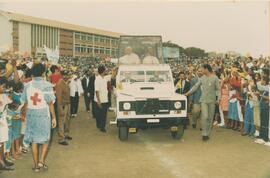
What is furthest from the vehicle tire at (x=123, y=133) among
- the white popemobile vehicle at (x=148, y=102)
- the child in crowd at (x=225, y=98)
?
the child in crowd at (x=225, y=98)

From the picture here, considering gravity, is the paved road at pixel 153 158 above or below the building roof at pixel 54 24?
below

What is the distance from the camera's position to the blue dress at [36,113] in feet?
28.0

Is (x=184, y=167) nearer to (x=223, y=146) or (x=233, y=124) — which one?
(x=223, y=146)

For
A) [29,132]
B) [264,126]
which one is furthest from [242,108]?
[29,132]

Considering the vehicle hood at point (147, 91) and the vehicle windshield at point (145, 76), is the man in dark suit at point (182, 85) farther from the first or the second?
the vehicle hood at point (147, 91)

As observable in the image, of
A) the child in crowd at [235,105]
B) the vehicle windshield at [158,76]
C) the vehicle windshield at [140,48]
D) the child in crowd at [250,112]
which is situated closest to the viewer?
the child in crowd at [250,112]

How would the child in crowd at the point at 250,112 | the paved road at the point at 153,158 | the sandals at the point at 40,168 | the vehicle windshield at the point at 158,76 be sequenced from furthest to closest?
the vehicle windshield at the point at 158,76
the child in crowd at the point at 250,112
the sandals at the point at 40,168
the paved road at the point at 153,158

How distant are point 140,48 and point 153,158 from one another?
7.25m

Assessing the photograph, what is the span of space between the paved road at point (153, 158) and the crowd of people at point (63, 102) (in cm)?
39

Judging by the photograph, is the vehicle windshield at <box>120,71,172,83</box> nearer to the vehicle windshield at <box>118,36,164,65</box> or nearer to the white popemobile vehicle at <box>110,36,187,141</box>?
the white popemobile vehicle at <box>110,36,187,141</box>

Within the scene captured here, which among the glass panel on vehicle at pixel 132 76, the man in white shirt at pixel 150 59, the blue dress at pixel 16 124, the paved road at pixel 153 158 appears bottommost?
the paved road at pixel 153 158

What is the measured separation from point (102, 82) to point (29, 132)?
539 cm

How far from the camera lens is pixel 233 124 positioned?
1462cm

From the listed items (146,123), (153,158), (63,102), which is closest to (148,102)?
(146,123)
